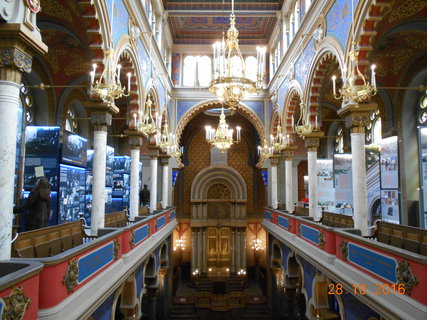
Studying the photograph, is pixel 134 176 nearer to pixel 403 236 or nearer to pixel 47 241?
pixel 47 241

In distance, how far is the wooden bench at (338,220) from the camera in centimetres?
847

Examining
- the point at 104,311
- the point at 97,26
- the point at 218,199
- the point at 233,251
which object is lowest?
the point at 233,251

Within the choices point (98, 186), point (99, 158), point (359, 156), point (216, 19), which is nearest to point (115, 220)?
point (98, 186)

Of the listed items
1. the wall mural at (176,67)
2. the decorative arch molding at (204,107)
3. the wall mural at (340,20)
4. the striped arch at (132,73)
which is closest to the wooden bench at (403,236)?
the wall mural at (340,20)

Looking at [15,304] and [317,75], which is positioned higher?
[317,75]

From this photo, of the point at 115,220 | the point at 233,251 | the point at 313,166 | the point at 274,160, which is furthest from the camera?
the point at 233,251

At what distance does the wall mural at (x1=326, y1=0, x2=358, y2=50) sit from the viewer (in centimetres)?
755

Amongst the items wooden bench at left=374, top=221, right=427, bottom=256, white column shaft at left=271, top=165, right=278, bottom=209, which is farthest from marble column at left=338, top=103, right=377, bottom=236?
white column shaft at left=271, top=165, right=278, bottom=209

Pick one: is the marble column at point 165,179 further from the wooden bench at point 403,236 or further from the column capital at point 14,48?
the column capital at point 14,48

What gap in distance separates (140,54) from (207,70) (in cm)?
745

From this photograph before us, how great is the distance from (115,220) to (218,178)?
12.2 meters

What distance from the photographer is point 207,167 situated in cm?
2123

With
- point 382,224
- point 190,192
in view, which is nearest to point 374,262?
point 382,224

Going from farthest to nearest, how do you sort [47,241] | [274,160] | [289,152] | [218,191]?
[218,191] → [274,160] → [289,152] → [47,241]
